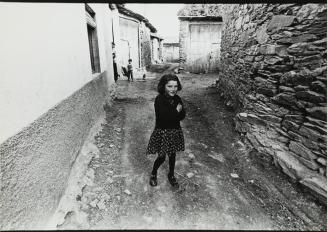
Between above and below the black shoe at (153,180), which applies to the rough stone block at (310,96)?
above

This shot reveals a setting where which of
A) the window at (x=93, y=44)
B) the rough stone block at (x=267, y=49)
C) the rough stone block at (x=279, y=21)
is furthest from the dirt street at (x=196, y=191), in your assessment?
the window at (x=93, y=44)

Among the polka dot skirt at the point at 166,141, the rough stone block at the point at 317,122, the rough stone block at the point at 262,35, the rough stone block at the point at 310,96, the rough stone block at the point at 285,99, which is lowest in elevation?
the polka dot skirt at the point at 166,141

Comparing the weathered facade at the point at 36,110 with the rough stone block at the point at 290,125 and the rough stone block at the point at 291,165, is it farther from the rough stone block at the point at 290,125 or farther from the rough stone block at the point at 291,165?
the rough stone block at the point at 290,125

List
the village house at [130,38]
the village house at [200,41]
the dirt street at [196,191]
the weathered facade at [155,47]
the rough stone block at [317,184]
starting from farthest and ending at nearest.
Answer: the weathered facade at [155,47] → the village house at [200,41] → the village house at [130,38] → the rough stone block at [317,184] → the dirt street at [196,191]

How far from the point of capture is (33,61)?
92.1 inches

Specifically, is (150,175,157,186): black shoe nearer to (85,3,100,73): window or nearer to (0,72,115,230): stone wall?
(0,72,115,230): stone wall

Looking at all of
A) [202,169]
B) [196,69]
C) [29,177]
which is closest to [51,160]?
[29,177]

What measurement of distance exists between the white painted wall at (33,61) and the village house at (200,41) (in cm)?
1069

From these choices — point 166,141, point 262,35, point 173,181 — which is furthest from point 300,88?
point 173,181

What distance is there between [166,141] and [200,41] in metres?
12.0

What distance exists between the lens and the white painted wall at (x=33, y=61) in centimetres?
187

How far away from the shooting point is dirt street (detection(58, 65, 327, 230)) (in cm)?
271

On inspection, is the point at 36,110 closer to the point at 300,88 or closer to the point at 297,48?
the point at 300,88

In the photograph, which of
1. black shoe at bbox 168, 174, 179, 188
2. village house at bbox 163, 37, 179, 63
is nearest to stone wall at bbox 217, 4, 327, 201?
black shoe at bbox 168, 174, 179, 188
